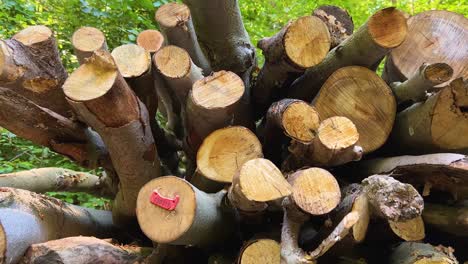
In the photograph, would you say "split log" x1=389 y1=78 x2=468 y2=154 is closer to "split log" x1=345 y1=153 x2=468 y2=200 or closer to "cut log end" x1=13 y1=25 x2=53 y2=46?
"split log" x1=345 y1=153 x2=468 y2=200

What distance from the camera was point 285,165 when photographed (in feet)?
6.50

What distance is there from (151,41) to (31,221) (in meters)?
1.05

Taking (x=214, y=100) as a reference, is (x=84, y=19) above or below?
below

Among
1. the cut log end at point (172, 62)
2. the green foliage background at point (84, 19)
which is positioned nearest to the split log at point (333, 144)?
the cut log end at point (172, 62)

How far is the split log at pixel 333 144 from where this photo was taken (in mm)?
1678

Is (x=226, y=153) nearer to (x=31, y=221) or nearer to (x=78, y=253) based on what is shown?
(x=78, y=253)

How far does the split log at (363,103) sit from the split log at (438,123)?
9 cm

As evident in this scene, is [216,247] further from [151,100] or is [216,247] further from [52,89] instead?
[52,89]

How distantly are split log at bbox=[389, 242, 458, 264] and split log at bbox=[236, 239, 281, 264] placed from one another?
1.59ft

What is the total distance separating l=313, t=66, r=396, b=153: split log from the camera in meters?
1.96

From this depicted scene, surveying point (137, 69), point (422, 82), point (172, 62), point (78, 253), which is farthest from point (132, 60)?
point (422, 82)

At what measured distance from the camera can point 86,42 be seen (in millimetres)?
2141

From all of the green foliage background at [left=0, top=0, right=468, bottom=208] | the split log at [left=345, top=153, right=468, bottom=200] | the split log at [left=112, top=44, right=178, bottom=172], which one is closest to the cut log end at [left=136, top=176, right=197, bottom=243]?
the split log at [left=112, top=44, right=178, bottom=172]

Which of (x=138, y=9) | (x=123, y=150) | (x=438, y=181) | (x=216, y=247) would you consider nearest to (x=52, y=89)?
(x=123, y=150)
